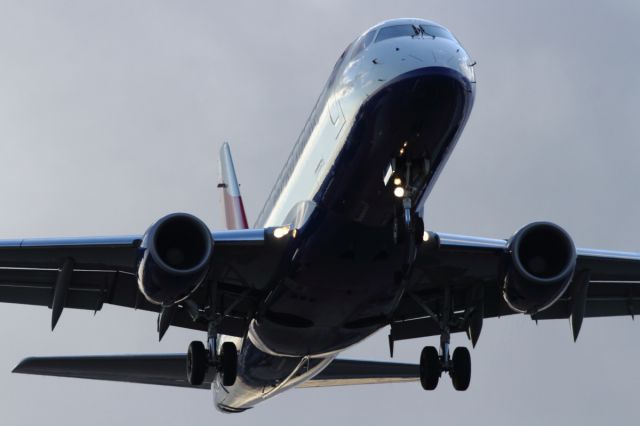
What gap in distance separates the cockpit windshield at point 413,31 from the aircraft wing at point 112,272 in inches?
168

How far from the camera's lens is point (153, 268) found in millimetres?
21484

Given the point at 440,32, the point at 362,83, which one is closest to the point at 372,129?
the point at 362,83

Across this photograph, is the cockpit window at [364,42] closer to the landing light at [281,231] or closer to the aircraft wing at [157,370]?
the landing light at [281,231]

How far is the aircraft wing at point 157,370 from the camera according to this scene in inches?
1022

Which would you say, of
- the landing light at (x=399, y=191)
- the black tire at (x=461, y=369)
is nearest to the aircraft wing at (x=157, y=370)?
the black tire at (x=461, y=369)

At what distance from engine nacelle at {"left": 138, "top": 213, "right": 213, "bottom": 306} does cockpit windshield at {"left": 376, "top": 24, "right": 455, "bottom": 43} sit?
4.80m

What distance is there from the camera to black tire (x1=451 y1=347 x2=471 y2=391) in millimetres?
24938

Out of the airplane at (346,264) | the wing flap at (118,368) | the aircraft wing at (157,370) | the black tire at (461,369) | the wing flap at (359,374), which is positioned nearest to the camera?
the airplane at (346,264)

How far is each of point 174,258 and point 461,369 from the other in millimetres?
6726

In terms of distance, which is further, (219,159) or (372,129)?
(219,159)

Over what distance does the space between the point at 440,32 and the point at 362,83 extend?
1.58 metres

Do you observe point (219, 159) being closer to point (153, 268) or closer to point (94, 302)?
point (94, 302)

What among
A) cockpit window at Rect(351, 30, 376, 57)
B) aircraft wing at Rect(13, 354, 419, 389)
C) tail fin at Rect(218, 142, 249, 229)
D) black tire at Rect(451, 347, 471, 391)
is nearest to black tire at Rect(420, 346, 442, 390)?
black tire at Rect(451, 347, 471, 391)

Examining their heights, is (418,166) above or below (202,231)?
→ above
